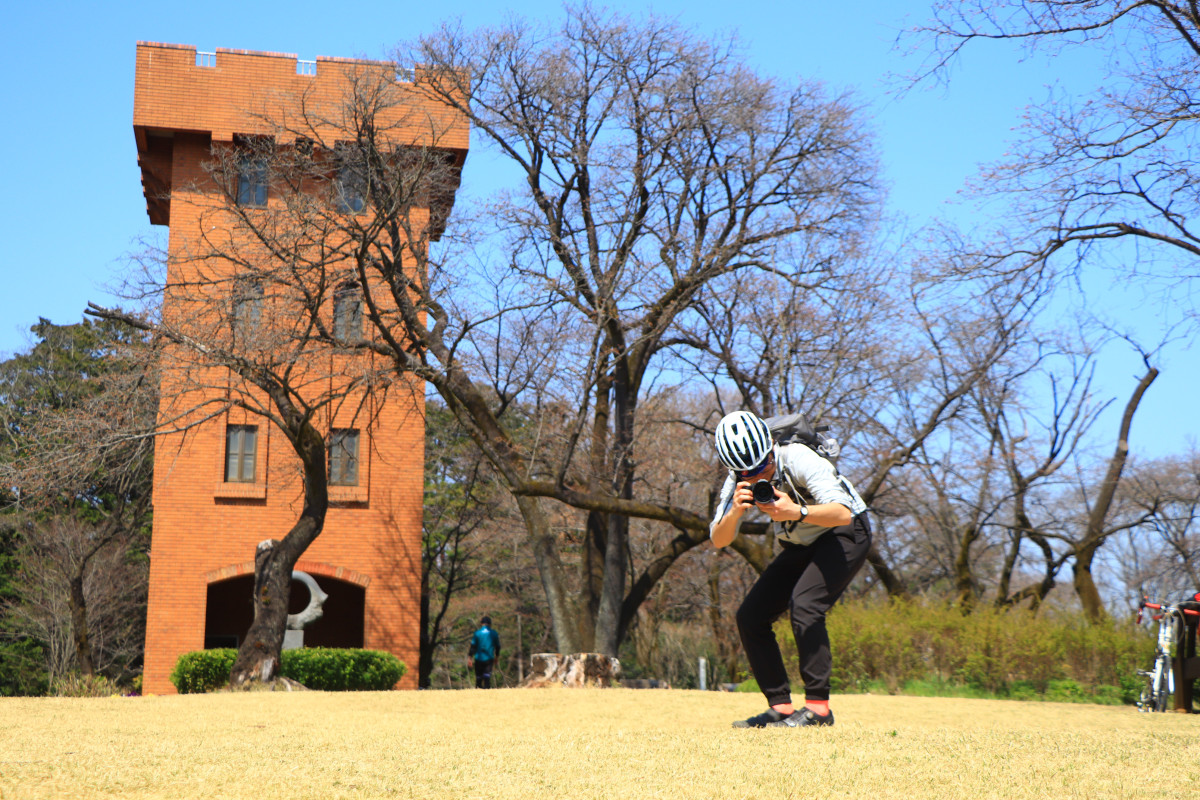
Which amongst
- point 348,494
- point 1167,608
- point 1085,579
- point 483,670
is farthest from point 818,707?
point 348,494

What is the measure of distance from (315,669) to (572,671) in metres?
6.89

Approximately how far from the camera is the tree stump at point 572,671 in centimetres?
1403

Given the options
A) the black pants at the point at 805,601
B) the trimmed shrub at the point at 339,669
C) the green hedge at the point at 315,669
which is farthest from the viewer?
A: the trimmed shrub at the point at 339,669

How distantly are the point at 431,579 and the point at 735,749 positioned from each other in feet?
105

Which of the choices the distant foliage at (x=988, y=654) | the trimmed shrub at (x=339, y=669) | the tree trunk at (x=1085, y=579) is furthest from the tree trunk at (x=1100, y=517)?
the trimmed shrub at (x=339, y=669)

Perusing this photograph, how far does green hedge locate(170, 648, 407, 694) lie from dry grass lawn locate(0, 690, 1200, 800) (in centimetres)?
900

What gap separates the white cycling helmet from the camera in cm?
515

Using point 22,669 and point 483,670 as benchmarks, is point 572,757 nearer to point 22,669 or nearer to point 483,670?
point 483,670

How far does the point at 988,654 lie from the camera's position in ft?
37.9

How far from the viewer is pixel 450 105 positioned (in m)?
19.2

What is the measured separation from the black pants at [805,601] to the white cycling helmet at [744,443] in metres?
0.95

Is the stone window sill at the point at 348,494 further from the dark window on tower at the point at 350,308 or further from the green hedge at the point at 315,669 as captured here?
the dark window on tower at the point at 350,308

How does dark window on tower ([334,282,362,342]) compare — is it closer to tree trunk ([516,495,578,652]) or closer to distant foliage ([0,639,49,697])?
tree trunk ([516,495,578,652])

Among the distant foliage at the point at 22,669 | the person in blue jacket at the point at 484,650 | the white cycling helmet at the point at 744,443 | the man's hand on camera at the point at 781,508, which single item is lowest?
the distant foliage at the point at 22,669
